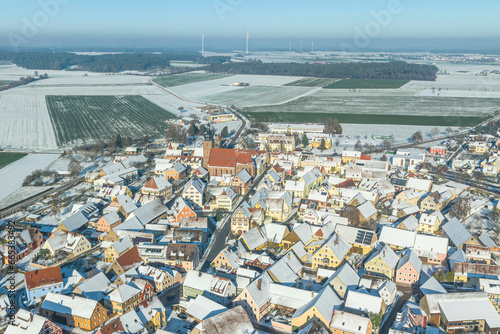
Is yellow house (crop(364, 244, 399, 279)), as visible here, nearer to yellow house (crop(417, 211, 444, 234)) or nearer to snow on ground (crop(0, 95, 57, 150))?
yellow house (crop(417, 211, 444, 234))

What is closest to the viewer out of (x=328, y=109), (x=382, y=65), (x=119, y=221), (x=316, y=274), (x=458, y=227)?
(x=316, y=274)

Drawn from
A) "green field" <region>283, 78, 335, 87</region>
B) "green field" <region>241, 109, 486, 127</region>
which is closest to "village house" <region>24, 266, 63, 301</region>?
"green field" <region>241, 109, 486, 127</region>

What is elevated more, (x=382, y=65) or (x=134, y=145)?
(x=382, y=65)

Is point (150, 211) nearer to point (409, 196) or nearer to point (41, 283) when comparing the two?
point (41, 283)

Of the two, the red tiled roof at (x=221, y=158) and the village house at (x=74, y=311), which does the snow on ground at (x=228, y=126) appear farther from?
the village house at (x=74, y=311)

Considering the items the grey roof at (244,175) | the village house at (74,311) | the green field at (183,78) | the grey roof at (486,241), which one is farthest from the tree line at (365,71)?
the village house at (74,311)

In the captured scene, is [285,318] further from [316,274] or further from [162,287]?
[162,287]

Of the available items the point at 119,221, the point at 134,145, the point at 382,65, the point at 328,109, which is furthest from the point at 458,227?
the point at 382,65
